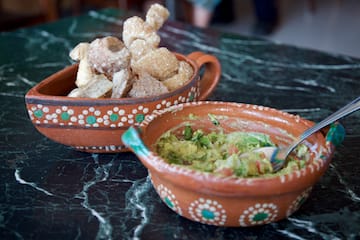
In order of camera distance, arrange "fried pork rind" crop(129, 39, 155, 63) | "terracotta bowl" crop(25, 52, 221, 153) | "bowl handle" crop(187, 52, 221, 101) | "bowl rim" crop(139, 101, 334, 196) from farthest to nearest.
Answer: "bowl handle" crop(187, 52, 221, 101), "fried pork rind" crop(129, 39, 155, 63), "terracotta bowl" crop(25, 52, 221, 153), "bowl rim" crop(139, 101, 334, 196)

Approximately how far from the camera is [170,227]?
0.73 m

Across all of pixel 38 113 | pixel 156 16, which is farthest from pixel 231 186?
pixel 156 16

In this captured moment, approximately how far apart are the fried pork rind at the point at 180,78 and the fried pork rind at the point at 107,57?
86 millimetres

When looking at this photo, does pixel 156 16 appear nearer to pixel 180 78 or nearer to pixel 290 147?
pixel 180 78

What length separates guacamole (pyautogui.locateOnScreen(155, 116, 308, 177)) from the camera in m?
0.70

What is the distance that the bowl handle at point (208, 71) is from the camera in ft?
3.47

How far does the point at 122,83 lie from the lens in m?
0.87

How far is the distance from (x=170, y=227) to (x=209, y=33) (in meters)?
0.99

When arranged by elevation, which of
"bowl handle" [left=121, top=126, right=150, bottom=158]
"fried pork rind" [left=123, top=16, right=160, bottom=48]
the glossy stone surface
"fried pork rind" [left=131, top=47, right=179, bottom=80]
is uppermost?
"fried pork rind" [left=123, top=16, right=160, bottom=48]

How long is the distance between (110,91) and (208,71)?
0.29 metres

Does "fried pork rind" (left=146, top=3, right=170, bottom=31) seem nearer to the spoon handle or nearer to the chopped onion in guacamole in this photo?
the chopped onion in guacamole

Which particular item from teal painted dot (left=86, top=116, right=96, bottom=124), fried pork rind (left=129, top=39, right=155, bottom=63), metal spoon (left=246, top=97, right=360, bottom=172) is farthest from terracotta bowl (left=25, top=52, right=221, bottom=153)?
metal spoon (left=246, top=97, right=360, bottom=172)

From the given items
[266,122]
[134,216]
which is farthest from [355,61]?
[134,216]

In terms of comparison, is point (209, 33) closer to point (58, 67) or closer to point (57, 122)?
point (58, 67)
